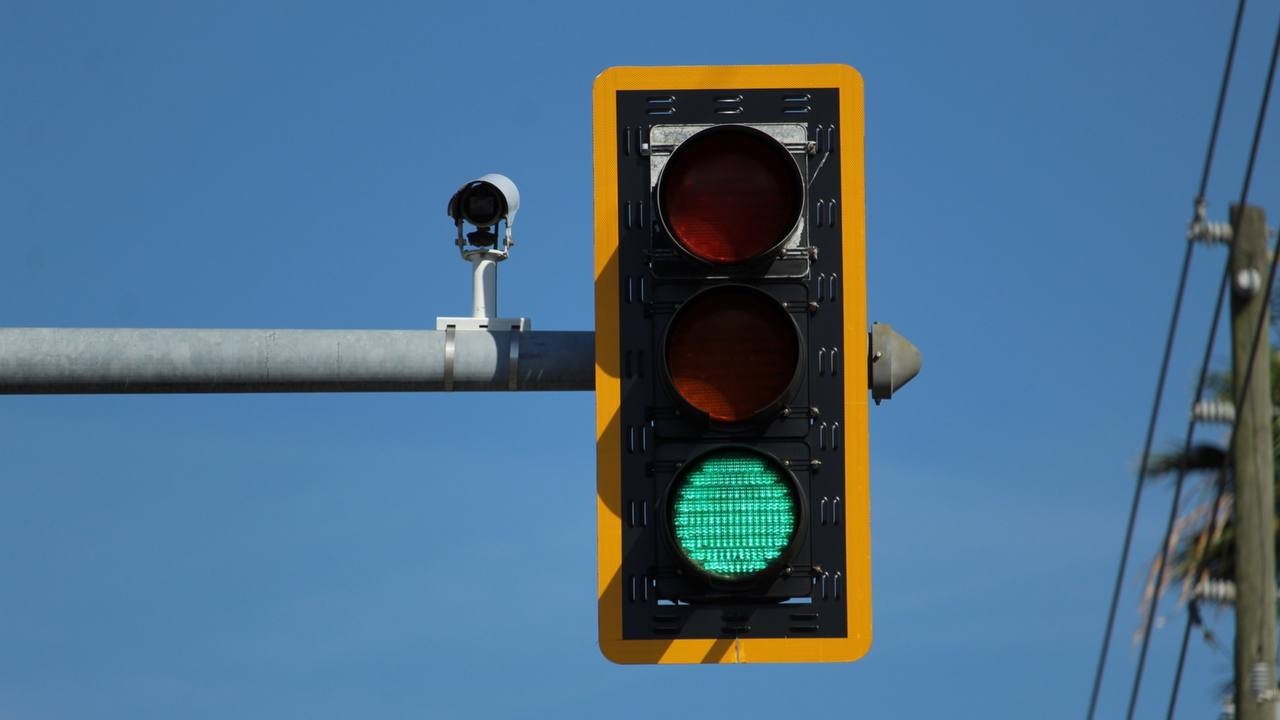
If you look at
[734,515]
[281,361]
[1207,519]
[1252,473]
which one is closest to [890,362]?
[734,515]

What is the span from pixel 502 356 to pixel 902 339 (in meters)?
0.99

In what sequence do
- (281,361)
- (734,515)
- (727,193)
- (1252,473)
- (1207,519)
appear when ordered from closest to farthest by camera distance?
(734,515) < (727,193) < (281,361) < (1252,473) < (1207,519)

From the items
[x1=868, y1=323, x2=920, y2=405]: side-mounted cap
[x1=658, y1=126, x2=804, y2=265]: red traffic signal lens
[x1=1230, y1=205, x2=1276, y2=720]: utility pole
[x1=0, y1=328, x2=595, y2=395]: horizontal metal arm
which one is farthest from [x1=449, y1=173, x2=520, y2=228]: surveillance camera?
[x1=1230, y1=205, x2=1276, y2=720]: utility pole

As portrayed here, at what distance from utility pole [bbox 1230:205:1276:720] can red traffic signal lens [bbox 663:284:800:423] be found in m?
7.48

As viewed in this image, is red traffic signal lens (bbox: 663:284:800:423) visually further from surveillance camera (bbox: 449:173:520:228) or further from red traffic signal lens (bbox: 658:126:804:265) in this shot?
surveillance camera (bbox: 449:173:520:228)

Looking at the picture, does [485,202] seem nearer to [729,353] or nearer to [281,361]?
[281,361]

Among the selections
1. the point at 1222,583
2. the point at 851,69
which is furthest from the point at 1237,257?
the point at 851,69

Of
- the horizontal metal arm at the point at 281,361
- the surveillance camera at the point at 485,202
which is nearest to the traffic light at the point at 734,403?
the horizontal metal arm at the point at 281,361

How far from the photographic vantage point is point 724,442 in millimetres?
4762

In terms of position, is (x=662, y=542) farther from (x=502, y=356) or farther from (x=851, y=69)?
(x=851, y=69)

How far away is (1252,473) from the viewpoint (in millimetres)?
11695

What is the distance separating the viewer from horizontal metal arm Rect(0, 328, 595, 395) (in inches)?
198

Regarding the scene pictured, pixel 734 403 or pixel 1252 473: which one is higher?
pixel 734 403

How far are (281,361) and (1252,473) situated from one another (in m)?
7.96
